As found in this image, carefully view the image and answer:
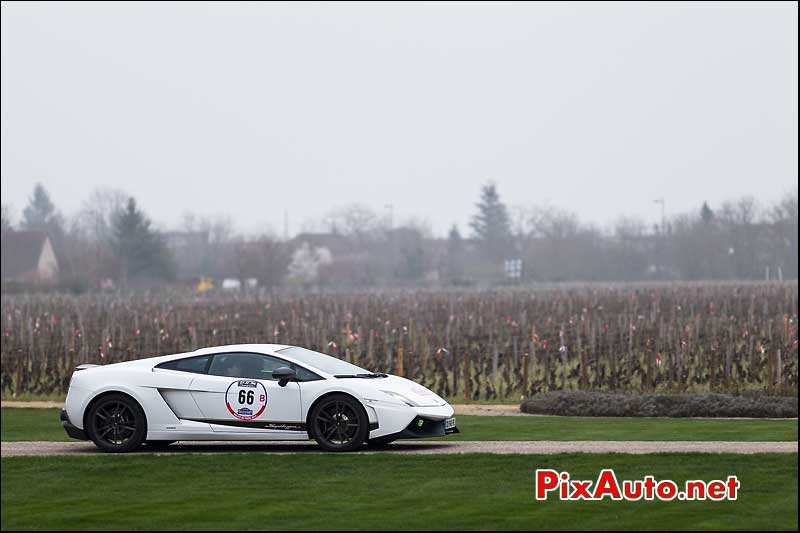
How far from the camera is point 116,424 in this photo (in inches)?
675

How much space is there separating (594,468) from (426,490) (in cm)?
218

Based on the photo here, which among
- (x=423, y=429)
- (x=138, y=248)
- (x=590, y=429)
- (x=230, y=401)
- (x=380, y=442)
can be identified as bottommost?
(x=590, y=429)

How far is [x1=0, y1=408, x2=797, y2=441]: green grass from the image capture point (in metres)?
19.2

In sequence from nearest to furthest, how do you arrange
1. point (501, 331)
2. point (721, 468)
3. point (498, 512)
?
point (498, 512), point (721, 468), point (501, 331)

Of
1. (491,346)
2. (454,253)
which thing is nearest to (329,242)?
(454,253)

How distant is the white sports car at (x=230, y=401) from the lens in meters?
16.8

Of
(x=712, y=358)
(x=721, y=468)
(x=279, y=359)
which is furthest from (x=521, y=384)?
(x=721, y=468)

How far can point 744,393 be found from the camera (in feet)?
91.9

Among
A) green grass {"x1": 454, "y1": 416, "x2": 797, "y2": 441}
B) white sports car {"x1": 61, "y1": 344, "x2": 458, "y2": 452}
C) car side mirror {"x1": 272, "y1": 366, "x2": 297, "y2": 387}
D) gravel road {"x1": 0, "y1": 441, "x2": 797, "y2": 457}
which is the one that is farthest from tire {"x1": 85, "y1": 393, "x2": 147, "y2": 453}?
green grass {"x1": 454, "y1": 416, "x2": 797, "y2": 441}

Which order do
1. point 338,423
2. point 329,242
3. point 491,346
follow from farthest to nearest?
point 329,242 → point 491,346 → point 338,423

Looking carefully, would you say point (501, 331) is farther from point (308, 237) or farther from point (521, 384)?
point (308, 237)

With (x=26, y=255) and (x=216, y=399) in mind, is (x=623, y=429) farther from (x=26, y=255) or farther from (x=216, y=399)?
(x=26, y=255)

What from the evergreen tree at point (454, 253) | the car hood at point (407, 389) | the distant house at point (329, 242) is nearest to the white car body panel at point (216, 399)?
the car hood at point (407, 389)

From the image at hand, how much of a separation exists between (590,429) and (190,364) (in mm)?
6483
